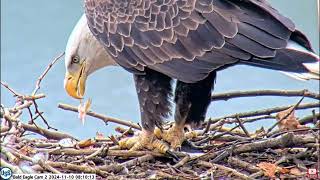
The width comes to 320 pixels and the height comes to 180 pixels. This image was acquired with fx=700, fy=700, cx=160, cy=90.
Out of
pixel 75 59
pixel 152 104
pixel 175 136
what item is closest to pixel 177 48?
pixel 152 104

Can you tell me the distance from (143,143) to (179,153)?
0.23 m

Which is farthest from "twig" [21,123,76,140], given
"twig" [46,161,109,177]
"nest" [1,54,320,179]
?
"twig" [46,161,109,177]

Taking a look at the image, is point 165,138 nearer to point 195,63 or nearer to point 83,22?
point 195,63

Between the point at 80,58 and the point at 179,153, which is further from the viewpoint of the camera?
the point at 80,58

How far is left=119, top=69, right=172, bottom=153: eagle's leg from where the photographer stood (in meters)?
2.81

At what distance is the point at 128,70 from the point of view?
291cm

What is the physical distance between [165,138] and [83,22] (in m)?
0.65

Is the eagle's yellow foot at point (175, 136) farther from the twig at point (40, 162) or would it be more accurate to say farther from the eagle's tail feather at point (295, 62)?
the twig at point (40, 162)

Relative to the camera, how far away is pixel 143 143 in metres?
2.91

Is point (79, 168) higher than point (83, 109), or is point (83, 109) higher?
point (83, 109)

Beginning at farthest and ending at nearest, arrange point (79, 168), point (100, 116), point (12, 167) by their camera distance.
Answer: point (100, 116)
point (79, 168)
point (12, 167)

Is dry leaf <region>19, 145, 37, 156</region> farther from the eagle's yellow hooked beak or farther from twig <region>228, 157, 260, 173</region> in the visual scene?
twig <region>228, 157, 260, 173</region>

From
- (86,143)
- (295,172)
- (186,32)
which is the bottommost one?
(295,172)

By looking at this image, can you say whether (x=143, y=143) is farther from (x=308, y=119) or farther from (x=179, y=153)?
(x=308, y=119)
